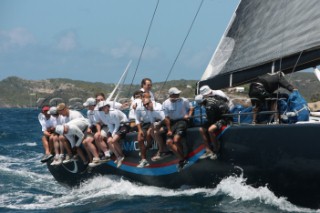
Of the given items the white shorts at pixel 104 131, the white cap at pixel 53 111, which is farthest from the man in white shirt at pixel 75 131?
the white shorts at pixel 104 131

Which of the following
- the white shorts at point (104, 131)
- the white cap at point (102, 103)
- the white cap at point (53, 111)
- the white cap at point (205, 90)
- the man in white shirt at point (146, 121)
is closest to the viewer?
the white cap at point (205, 90)

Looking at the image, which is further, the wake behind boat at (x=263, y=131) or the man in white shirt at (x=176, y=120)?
the man in white shirt at (x=176, y=120)

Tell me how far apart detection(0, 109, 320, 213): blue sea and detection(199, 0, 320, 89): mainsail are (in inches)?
66.7

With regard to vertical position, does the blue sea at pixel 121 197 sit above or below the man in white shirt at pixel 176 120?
below

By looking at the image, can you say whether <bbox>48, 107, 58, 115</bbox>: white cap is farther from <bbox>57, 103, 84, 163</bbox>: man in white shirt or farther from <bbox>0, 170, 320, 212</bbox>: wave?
<bbox>0, 170, 320, 212</bbox>: wave

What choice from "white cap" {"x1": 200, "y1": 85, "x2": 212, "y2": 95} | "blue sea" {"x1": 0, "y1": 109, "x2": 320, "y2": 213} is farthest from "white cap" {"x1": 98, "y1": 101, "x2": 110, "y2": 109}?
"white cap" {"x1": 200, "y1": 85, "x2": 212, "y2": 95}

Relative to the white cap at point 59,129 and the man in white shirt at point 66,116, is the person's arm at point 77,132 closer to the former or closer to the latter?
the white cap at point 59,129

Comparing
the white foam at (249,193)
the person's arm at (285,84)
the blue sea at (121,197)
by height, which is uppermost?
the person's arm at (285,84)

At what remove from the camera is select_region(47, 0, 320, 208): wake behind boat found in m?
8.37

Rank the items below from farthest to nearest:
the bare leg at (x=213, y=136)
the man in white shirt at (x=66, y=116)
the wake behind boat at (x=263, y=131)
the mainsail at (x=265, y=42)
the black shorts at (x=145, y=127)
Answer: the man in white shirt at (x=66, y=116) → the black shorts at (x=145, y=127) → the bare leg at (x=213, y=136) → the mainsail at (x=265, y=42) → the wake behind boat at (x=263, y=131)

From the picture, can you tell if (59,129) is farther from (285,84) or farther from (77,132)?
(285,84)

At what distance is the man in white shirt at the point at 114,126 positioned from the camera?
1142cm

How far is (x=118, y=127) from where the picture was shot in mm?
11523

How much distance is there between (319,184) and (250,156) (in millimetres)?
1112
